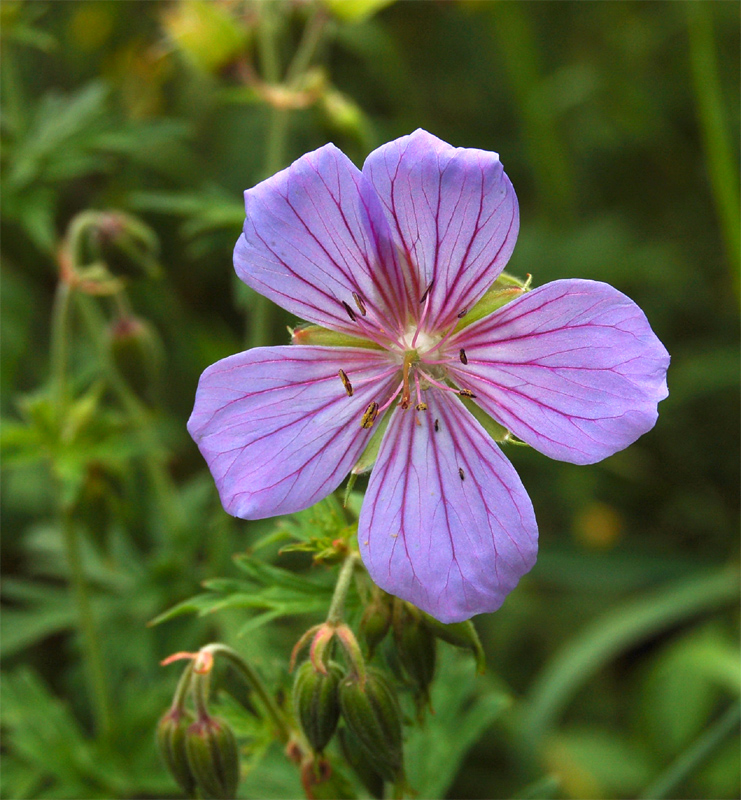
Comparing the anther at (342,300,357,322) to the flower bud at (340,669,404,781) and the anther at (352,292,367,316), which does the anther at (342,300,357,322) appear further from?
the flower bud at (340,669,404,781)

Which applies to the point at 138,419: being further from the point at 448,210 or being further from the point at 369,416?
the point at 448,210

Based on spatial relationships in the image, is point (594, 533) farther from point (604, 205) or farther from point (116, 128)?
point (116, 128)

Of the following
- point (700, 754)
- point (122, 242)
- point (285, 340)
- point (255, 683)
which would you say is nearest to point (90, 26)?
point (285, 340)

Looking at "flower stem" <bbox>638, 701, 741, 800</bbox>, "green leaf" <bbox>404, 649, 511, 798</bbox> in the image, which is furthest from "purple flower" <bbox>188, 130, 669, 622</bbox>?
"flower stem" <bbox>638, 701, 741, 800</bbox>

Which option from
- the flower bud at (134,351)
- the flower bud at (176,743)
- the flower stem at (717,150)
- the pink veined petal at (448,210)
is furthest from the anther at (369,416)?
the flower stem at (717,150)

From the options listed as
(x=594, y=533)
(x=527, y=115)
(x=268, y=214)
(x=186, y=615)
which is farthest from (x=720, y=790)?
(x=527, y=115)

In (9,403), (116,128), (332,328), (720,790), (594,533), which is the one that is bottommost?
(720,790)

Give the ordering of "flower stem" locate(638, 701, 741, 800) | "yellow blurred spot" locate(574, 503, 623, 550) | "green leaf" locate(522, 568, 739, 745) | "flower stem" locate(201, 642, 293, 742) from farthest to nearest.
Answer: "yellow blurred spot" locate(574, 503, 623, 550) → "green leaf" locate(522, 568, 739, 745) → "flower stem" locate(638, 701, 741, 800) → "flower stem" locate(201, 642, 293, 742)
